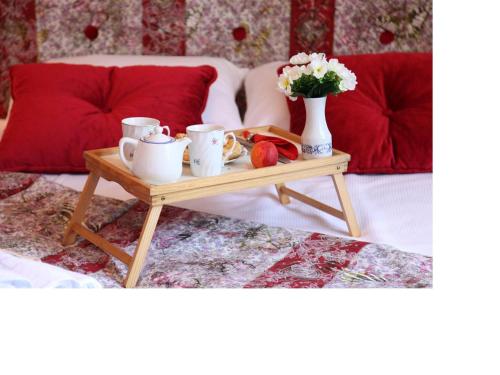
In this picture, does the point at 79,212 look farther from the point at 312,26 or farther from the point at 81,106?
the point at 312,26

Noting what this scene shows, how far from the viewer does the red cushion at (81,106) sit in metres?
2.61

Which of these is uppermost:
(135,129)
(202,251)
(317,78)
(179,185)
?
(317,78)

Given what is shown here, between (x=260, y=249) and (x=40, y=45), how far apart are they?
5.01 feet

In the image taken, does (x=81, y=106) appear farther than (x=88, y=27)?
No

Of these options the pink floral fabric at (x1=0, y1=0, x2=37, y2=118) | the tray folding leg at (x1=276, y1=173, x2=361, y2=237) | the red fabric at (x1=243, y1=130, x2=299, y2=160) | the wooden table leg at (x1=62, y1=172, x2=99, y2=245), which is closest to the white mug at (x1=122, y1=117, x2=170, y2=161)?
the wooden table leg at (x1=62, y1=172, x2=99, y2=245)

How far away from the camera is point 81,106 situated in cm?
268

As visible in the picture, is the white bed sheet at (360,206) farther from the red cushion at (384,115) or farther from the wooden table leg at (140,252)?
the wooden table leg at (140,252)

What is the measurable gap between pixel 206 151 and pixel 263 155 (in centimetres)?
18

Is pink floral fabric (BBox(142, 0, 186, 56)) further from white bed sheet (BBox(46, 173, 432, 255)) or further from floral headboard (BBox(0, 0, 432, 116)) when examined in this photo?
white bed sheet (BBox(46, 173, 432, 255))

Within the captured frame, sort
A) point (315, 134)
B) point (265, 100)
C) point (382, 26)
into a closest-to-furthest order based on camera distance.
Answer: point (315, 134)
point (265, 100)
point (382, 26)

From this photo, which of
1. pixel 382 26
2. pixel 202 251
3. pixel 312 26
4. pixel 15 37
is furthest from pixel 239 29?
pixel 202 251

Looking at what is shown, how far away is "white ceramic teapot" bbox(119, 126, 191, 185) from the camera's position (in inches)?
73.5

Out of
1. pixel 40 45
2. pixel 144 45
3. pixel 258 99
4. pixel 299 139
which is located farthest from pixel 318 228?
pixel 40 45

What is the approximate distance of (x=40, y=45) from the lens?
3180 millimetres
